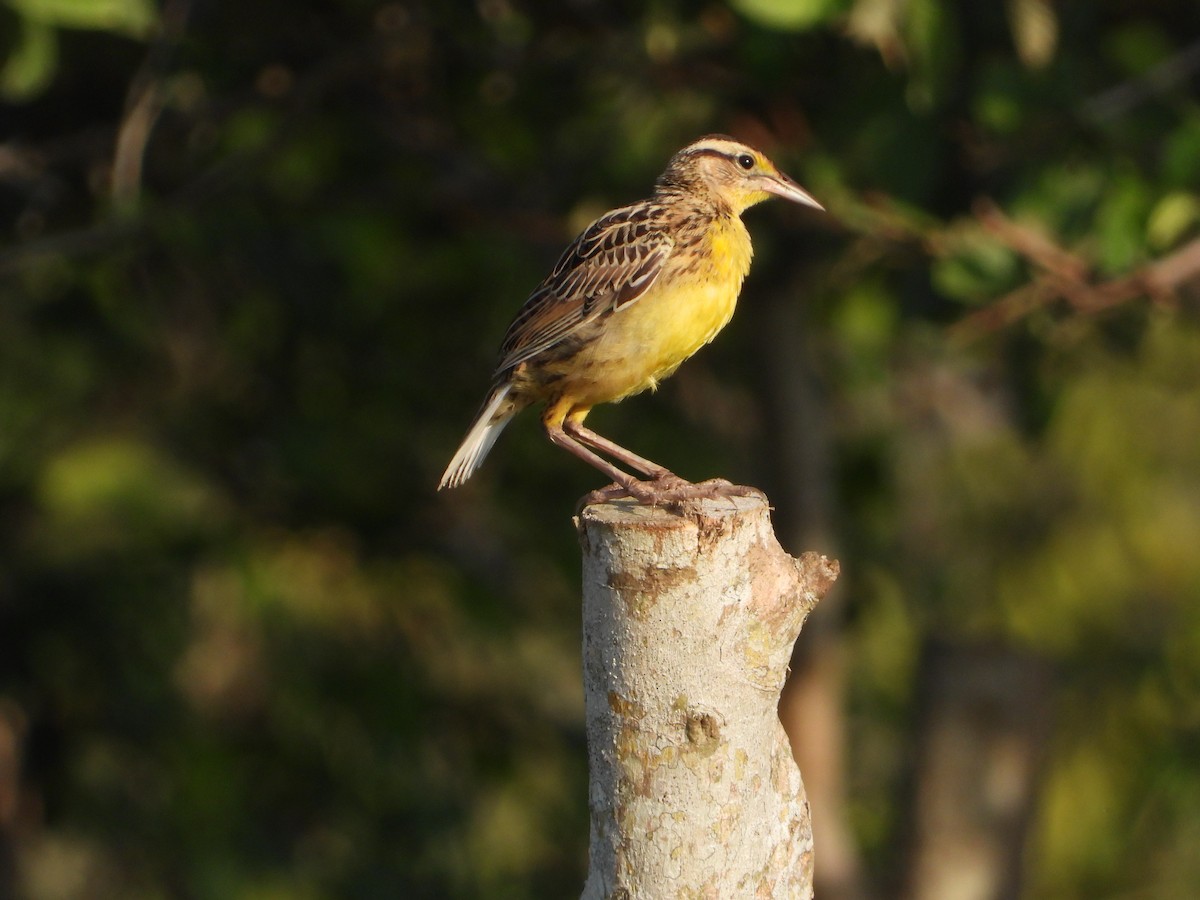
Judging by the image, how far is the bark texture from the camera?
307 centimetres

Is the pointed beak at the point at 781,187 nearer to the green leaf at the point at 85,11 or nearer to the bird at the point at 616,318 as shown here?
the bird at the point at 616,318

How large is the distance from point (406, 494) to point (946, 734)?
3.90 meters

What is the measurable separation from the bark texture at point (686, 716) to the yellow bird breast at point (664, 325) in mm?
1593

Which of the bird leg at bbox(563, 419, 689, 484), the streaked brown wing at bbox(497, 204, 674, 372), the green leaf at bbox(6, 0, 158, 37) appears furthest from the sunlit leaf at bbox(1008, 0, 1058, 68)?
the green leaf at bbox(6, 0, 158, 37)

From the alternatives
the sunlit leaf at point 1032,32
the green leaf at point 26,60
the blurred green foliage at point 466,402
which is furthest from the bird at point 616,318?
the green leaf at point 26,60

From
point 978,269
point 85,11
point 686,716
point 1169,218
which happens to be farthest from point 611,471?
point 1169,218

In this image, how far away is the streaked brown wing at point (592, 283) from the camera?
4887 millimetres

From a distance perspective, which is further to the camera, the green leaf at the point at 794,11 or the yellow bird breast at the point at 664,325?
the green leaf at the point at 794,11

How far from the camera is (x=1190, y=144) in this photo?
520 centimetres

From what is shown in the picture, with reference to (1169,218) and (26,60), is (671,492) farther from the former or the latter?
(26,60)

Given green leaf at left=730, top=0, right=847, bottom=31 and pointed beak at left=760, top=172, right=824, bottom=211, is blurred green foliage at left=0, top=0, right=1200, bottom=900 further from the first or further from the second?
pointed beak at left=760, top=172, right=824, bottom=211

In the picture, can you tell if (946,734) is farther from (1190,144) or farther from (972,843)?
(1190,144)

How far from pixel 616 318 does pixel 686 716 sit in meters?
1.93

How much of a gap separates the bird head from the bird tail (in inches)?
38.5
